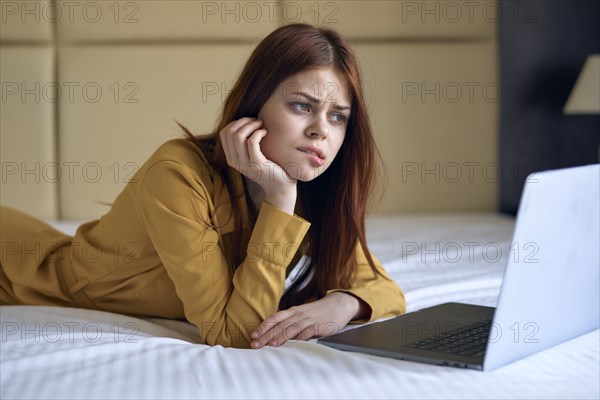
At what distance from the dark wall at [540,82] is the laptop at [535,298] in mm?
1759

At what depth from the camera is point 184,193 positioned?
1.29 m

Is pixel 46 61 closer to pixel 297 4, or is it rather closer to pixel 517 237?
pixel 297 4

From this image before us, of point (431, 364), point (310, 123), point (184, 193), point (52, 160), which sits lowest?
point (52, 160)

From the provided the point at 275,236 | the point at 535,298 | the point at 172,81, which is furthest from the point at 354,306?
the point at 172,81

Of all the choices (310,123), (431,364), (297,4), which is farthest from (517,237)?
(297,4)

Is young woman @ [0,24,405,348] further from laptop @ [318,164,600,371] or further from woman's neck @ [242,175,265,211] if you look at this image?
laptop @ [318,164,600,371]

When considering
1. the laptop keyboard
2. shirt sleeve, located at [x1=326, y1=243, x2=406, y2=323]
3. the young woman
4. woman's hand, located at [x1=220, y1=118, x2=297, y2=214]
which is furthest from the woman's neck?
the laptop keyboard

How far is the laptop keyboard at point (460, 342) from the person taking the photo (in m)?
1.07

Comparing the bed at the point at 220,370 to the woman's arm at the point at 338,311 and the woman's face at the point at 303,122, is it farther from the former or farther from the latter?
the woman's face at the point at 303,122

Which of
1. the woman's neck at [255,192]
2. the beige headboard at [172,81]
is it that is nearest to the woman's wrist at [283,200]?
the woman's neck at [255,192]

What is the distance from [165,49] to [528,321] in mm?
1974

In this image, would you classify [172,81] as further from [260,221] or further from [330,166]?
[260,221]

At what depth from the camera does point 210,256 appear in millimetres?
1275

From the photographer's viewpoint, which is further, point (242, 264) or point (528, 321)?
point (242, 264)
